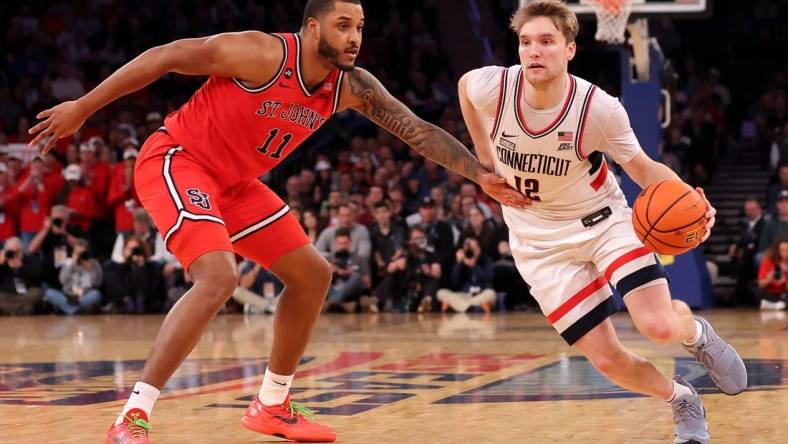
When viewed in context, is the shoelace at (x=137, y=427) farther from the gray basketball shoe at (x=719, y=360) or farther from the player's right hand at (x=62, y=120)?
the gray basketball shoe at (x=719, y=360)

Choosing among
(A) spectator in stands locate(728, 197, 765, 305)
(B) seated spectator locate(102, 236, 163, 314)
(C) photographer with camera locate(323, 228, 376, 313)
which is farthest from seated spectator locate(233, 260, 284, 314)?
(A) spectator in stands locate(728, 197, 765, 305)

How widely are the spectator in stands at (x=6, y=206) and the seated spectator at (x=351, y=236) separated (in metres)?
4.10

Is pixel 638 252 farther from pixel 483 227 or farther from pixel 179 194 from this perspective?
pixel 483 227

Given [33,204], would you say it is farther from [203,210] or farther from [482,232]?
[203,210]

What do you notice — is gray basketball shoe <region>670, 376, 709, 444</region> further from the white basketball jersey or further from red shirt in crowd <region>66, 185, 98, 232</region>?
red shirt in crowd <region>66, 185, 98, 232</region>

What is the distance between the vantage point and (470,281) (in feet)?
47.6

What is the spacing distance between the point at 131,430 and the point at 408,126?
6.54 feet

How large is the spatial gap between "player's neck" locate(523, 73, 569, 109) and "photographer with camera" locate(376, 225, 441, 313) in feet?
29.2

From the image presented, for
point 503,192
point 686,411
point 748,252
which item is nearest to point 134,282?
point 748,252

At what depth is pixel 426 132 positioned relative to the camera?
6055mm

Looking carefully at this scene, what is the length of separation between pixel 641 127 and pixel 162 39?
33.8ft

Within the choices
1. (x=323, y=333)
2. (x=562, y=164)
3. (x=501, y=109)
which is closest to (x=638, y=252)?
(x=562, y=164)

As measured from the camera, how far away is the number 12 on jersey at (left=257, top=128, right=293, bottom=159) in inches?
228

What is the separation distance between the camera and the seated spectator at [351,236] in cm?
1480
